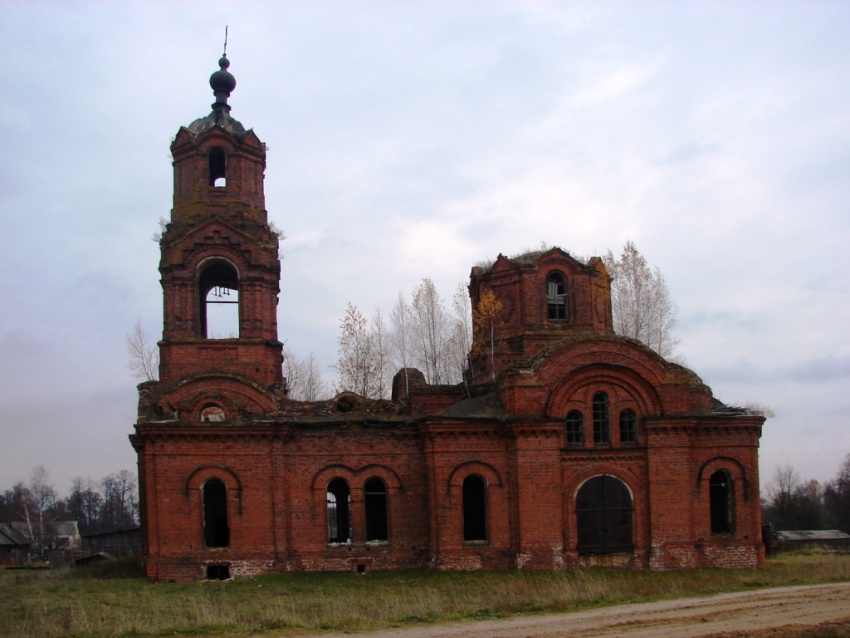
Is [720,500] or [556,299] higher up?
[556,299]

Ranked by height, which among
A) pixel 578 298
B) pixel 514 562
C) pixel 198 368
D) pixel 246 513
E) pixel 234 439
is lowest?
pixel 514 562

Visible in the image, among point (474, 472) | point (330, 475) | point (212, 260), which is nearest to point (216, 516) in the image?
point (330, 475)

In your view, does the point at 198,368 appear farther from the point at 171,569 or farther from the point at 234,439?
the point at 171,569

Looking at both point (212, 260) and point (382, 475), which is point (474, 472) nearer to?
point (382, 475)

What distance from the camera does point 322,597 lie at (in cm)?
1848

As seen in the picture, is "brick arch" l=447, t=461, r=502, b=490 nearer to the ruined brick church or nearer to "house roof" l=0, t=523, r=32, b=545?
the ruined brick church

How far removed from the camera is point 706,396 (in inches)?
1003

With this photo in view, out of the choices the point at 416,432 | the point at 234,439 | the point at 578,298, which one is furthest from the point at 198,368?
the point at 578,298

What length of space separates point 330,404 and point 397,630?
10.8m

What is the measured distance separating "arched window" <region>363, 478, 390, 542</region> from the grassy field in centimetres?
147

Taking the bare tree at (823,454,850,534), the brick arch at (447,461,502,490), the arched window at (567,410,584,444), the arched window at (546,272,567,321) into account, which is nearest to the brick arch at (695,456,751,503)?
the arched window at (567,410,584,444)

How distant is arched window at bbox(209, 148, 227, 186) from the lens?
26.0 metres

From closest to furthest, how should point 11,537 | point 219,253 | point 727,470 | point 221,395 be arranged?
1. point 221,395
2. point 727,470
3. point 219,253
4. point 11,537

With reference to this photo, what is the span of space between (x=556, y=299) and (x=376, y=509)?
26.6 ft
